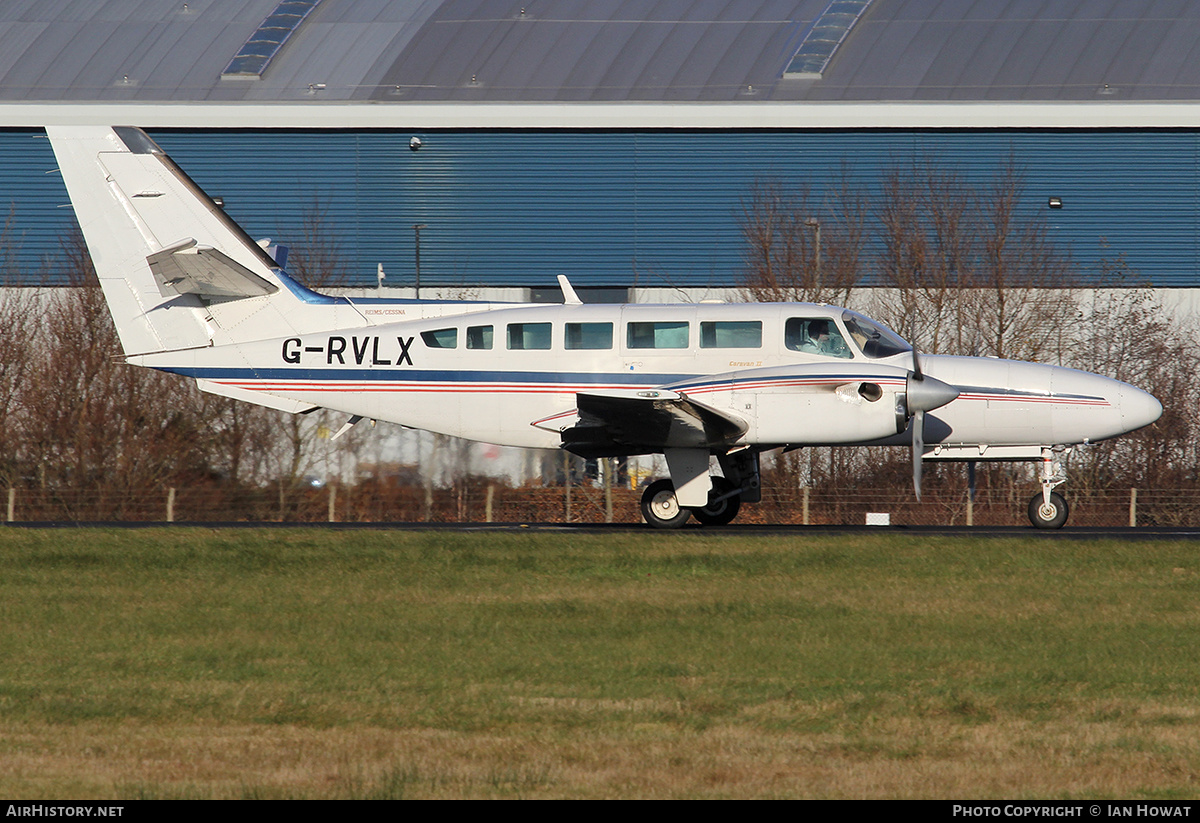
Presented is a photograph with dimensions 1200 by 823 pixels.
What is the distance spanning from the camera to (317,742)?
24.8 feet

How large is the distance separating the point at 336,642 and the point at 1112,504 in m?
19.7

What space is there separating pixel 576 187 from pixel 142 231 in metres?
14.2

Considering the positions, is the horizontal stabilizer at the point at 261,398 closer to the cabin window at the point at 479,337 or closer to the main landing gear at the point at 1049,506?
the cabin window at the point at 479,337

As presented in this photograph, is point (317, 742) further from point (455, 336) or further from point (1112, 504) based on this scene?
point (1112, 504)

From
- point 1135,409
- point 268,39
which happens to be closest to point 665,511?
point 1135,409

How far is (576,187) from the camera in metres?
31.5

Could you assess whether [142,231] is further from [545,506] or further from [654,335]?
[545,506]

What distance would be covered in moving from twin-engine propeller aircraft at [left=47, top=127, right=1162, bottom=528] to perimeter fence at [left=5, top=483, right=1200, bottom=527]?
715cm

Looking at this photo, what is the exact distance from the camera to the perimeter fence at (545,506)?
2572 centimetres

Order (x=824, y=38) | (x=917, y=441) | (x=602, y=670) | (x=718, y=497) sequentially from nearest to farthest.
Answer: (x=602, y=670)
(x=917, y=441)
(x=718, y=497)
(x=824, y=38)

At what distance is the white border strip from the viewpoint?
30.5m

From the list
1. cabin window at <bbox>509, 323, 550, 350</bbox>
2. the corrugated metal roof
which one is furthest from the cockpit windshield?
the corrugated metal roof

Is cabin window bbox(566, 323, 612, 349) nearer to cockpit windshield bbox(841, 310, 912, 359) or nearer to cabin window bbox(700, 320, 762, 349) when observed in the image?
cabin window bbox(700, 320, 762, 349)
